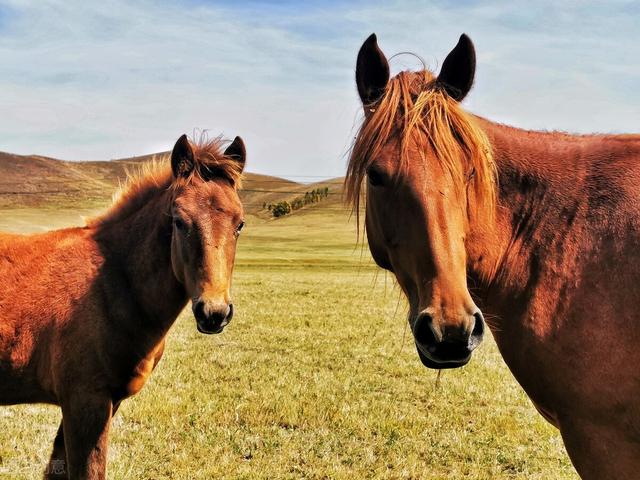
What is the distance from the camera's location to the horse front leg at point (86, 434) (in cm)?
398

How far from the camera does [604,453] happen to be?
91.1 inches

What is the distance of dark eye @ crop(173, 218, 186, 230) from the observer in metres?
4.43

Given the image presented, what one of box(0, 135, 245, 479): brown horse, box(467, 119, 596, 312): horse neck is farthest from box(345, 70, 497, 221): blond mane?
box(0, 135, 245, 479): brown horse

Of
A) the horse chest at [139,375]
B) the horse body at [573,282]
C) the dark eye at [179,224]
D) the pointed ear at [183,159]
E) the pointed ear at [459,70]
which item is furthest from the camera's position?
the pointed ear at [183,159]

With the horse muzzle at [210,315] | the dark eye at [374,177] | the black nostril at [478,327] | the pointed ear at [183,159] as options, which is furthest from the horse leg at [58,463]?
the black nostril at [478,327]

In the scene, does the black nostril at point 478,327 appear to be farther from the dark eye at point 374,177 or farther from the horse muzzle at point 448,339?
the dark eye at point 374,177

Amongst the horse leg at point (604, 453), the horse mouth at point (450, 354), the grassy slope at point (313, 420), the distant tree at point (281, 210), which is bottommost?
the distant tree at point (281, 210)

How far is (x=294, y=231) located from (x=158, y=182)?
88.5 m

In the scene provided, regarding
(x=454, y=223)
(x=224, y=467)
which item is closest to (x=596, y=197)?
(x=454, y=223)

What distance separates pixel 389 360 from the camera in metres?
9.61

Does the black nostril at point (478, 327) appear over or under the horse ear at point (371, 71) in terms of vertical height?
under

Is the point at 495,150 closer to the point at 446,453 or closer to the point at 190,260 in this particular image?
the point at 190,260

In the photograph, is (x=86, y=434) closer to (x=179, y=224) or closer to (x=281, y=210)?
(x=179, y=224)

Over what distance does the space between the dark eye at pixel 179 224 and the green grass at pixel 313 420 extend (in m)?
1.46
